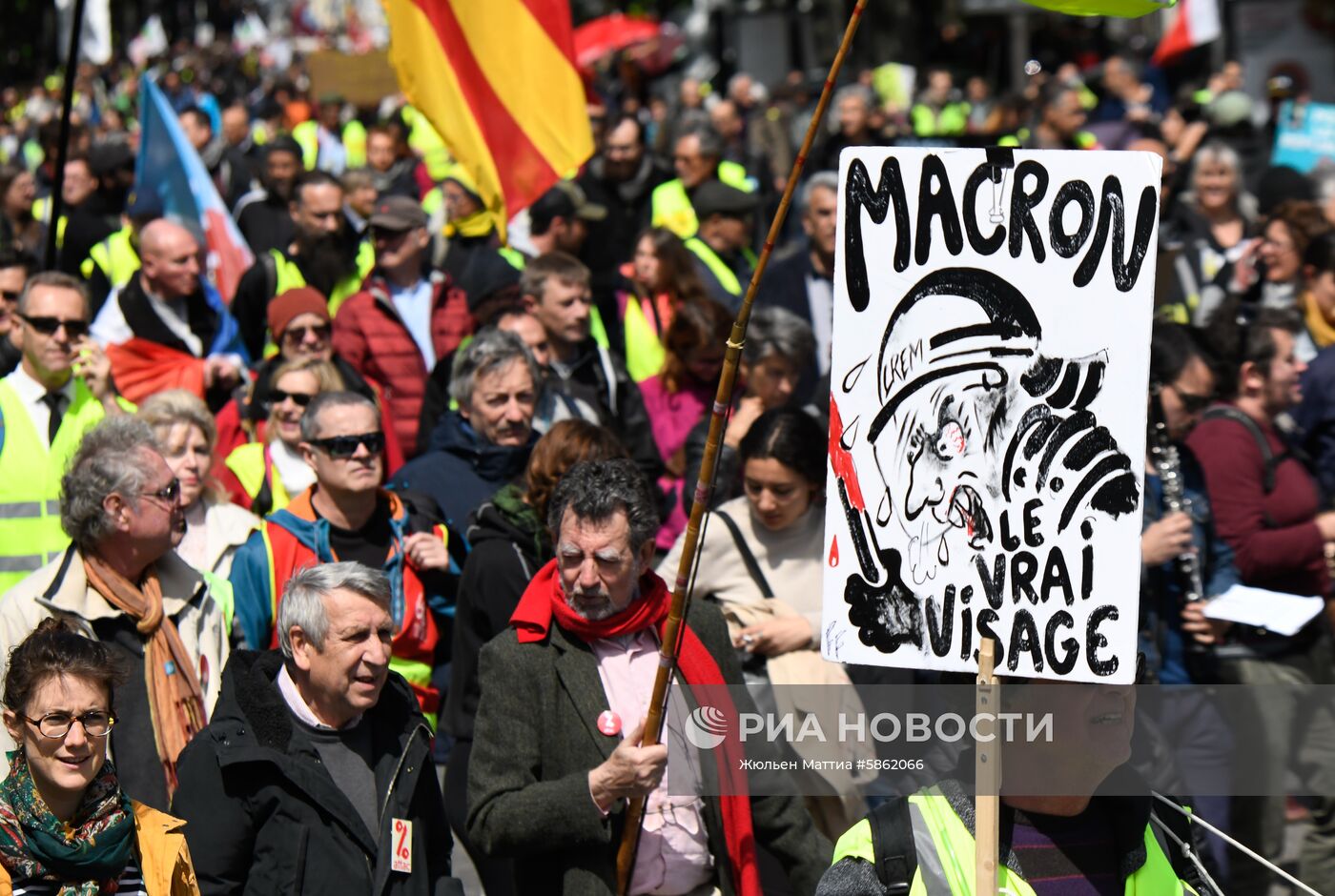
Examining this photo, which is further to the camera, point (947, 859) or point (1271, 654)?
point (1271, 654)

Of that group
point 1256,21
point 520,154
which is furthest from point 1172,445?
point 1256,21

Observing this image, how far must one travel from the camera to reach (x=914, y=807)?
323cm

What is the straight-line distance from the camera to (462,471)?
598 centimetres

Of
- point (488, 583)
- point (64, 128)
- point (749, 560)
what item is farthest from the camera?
point (64, 128)

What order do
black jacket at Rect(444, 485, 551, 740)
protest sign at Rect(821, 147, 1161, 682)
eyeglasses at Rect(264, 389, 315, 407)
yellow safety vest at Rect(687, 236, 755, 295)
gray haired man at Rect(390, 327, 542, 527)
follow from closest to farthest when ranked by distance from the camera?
1. protest sign at Rect(821, 147, 1161, 682)
2. black jacket at Rect(444, 485, 551, 740)
3. gray haired man at Rect(390, 327, 542, 527)
4. eyeglasses at Rect(264, 389, 315, 407)
5. yellow safety vest at Rect(687, 236, 755, 295)

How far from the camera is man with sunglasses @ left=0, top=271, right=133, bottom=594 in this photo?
570cm

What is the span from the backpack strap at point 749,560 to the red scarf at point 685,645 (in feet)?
3.25

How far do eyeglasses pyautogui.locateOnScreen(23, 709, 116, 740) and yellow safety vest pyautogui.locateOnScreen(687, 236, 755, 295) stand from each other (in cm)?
576

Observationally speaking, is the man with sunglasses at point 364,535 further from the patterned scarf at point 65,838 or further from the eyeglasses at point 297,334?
the eyeglasses at point 297,334

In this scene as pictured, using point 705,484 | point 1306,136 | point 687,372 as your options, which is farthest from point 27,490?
point 1306,136

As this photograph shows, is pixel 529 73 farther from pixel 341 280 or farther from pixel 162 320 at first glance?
pixel 341 280

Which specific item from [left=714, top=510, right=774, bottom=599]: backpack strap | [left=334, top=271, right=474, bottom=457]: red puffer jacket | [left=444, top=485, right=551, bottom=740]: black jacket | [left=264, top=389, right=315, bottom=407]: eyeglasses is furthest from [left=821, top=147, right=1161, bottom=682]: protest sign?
[left=334, top=271, right=474, bottom=457]: red puffer jacket

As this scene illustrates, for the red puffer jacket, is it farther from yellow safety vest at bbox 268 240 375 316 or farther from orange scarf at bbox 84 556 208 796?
orange scarf at bbox 84 556 208 796

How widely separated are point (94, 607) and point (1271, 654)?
3.48 metres
